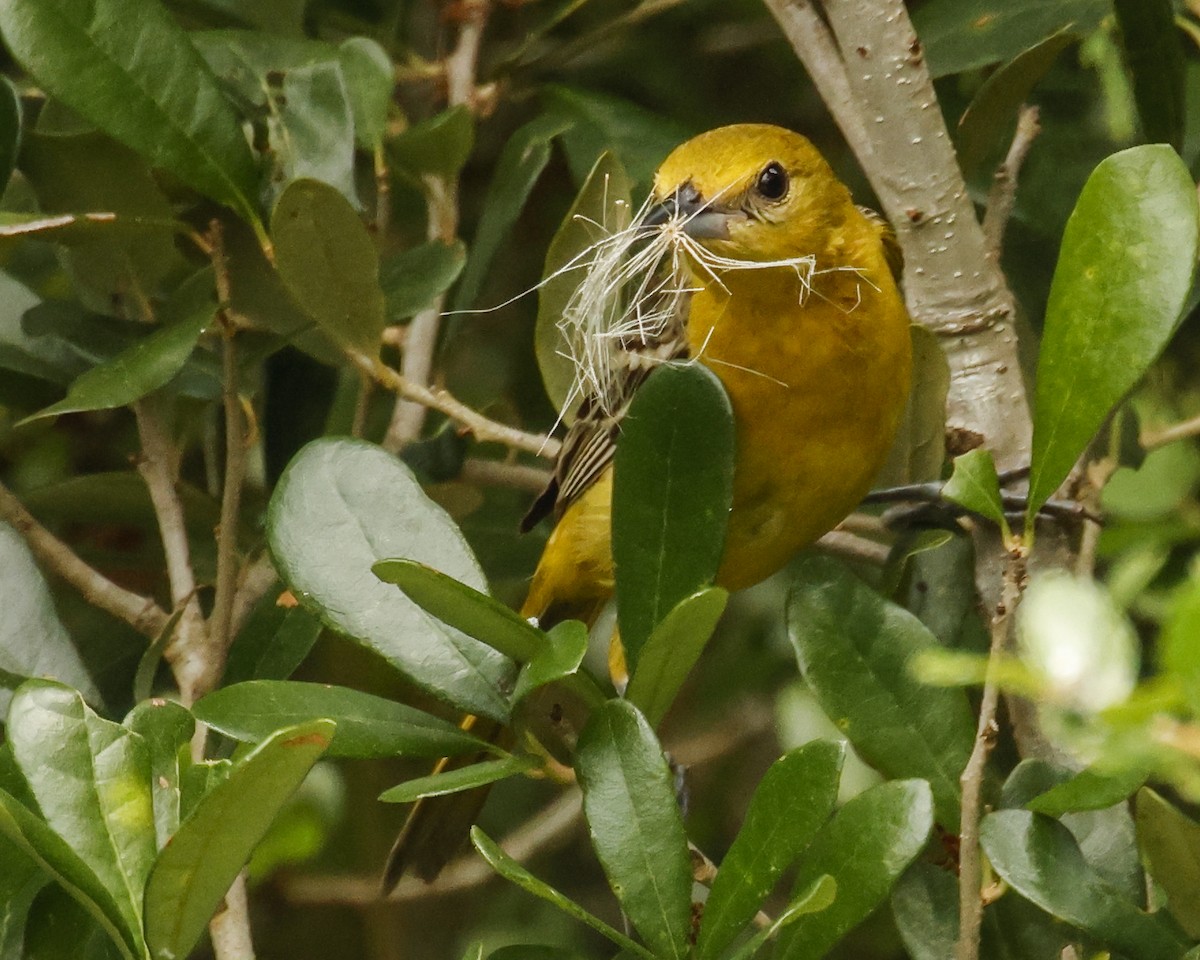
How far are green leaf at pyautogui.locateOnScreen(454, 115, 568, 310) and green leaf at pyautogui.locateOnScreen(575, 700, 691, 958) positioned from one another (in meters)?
1.11

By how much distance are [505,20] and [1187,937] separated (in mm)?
2592

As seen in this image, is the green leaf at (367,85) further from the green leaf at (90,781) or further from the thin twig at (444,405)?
the green leaf at (90,781)

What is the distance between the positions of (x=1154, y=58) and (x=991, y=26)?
487 millimetres

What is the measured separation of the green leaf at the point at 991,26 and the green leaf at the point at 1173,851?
1.21m

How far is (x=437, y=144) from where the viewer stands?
89.7 inches

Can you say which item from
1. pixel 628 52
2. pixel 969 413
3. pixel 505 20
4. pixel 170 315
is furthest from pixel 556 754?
pixel 505 20

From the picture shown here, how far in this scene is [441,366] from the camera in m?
2.46

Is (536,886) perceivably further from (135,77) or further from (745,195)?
(745,195)

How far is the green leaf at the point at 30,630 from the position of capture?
1.65 meters

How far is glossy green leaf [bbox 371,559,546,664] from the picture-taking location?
1.21 m

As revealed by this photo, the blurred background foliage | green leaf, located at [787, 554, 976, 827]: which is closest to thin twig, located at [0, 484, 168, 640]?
the blurred background foliage

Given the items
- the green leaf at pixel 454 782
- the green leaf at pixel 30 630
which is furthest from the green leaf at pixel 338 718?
the green leaf at pixel 30 630

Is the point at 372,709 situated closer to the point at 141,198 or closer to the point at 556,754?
the point at 556,754

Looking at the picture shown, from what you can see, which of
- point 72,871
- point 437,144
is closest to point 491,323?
point 437,144
